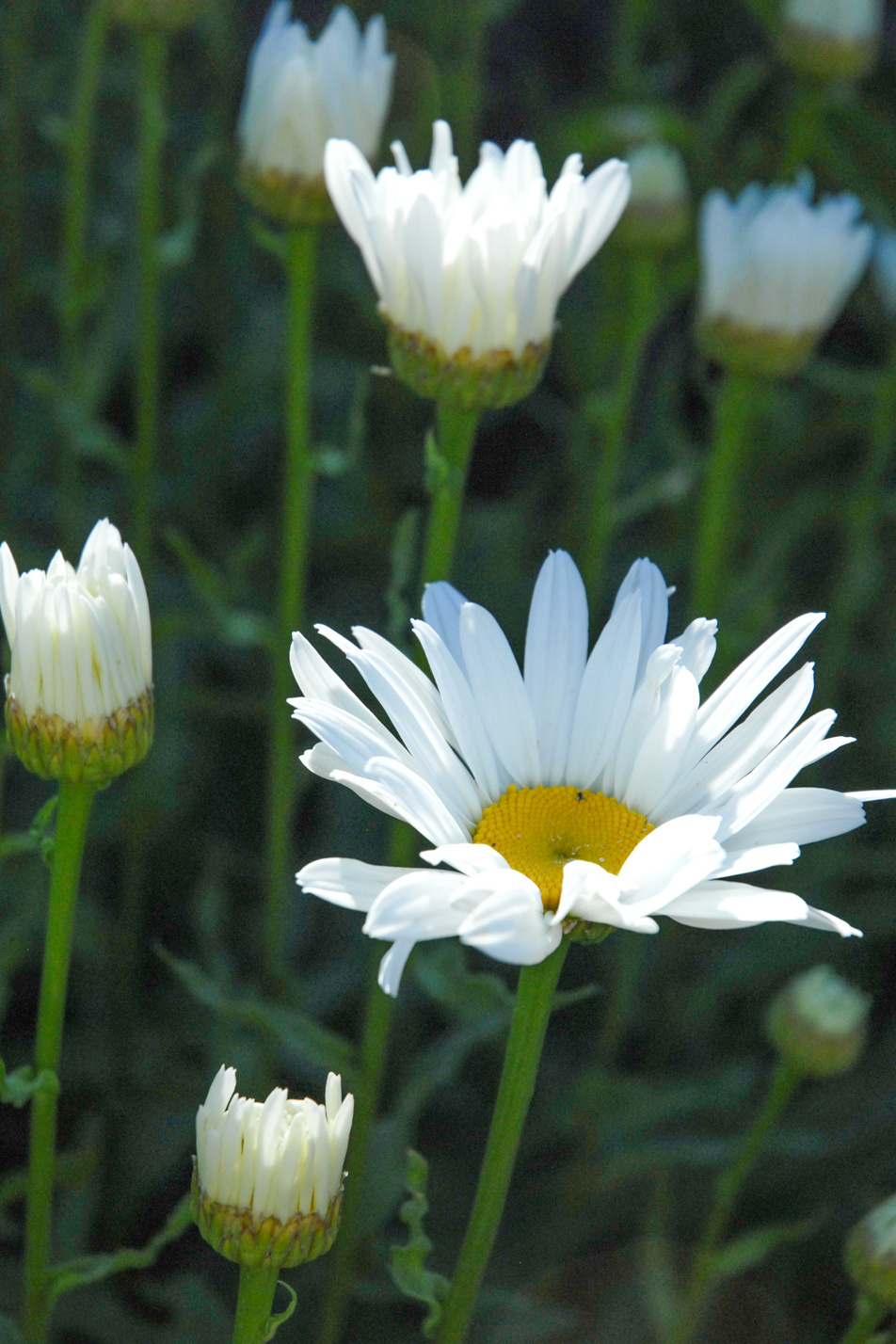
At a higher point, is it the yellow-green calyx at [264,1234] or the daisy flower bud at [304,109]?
the daisy flower bud at [304,109]

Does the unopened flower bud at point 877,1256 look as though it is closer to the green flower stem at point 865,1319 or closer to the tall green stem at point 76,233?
the green flower stem at point 865,1319

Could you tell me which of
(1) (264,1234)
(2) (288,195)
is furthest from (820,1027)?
(2) (288,195)

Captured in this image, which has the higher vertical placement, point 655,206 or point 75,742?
point 655,206

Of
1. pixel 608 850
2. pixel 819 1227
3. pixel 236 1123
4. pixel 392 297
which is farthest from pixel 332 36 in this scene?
pixel 819 1227

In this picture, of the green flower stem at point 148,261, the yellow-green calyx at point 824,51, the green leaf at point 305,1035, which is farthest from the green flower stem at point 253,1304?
the yellow-green calyx at point 824,51

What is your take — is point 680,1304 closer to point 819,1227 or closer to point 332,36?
point 819,1227

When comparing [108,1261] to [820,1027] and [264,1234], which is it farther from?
[820,1027]
